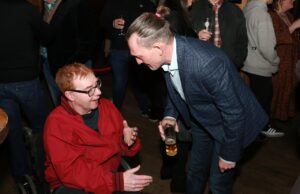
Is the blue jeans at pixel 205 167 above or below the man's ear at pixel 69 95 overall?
below

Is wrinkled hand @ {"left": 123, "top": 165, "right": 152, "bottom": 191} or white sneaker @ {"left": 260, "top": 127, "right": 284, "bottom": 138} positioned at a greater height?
wrinkled hand @ {"left": 123, "top": 165, "right": 152, "bottom": 191}

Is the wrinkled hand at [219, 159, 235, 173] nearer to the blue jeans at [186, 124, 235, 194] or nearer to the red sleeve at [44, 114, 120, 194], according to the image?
the blue jeans at [186, 124, 235, 194]

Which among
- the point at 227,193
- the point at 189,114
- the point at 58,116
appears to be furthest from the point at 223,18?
the point at 58,116

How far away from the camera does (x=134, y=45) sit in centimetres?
188

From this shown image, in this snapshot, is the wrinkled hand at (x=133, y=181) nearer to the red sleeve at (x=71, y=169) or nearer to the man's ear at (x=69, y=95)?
the red sleeve at (x=71, y=169)

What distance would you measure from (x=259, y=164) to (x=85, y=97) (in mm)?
2146

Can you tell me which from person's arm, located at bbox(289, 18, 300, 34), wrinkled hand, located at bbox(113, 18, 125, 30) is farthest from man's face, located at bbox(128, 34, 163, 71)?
person's arm, located at bbox(289, 18, 300, 34)

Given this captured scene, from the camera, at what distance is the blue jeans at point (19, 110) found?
9.34ft

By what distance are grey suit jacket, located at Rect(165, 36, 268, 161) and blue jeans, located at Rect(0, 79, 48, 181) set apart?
1250mm

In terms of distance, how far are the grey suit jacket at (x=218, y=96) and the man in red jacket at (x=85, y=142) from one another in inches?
16.8

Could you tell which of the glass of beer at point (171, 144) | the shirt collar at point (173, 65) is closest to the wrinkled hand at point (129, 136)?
the glass of beer at point (171, 144)

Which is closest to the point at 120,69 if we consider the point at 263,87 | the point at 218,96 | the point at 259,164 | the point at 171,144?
the point at 263,87

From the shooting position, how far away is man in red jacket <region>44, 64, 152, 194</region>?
199 centimetres

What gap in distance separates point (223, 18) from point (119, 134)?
4.93 feet
